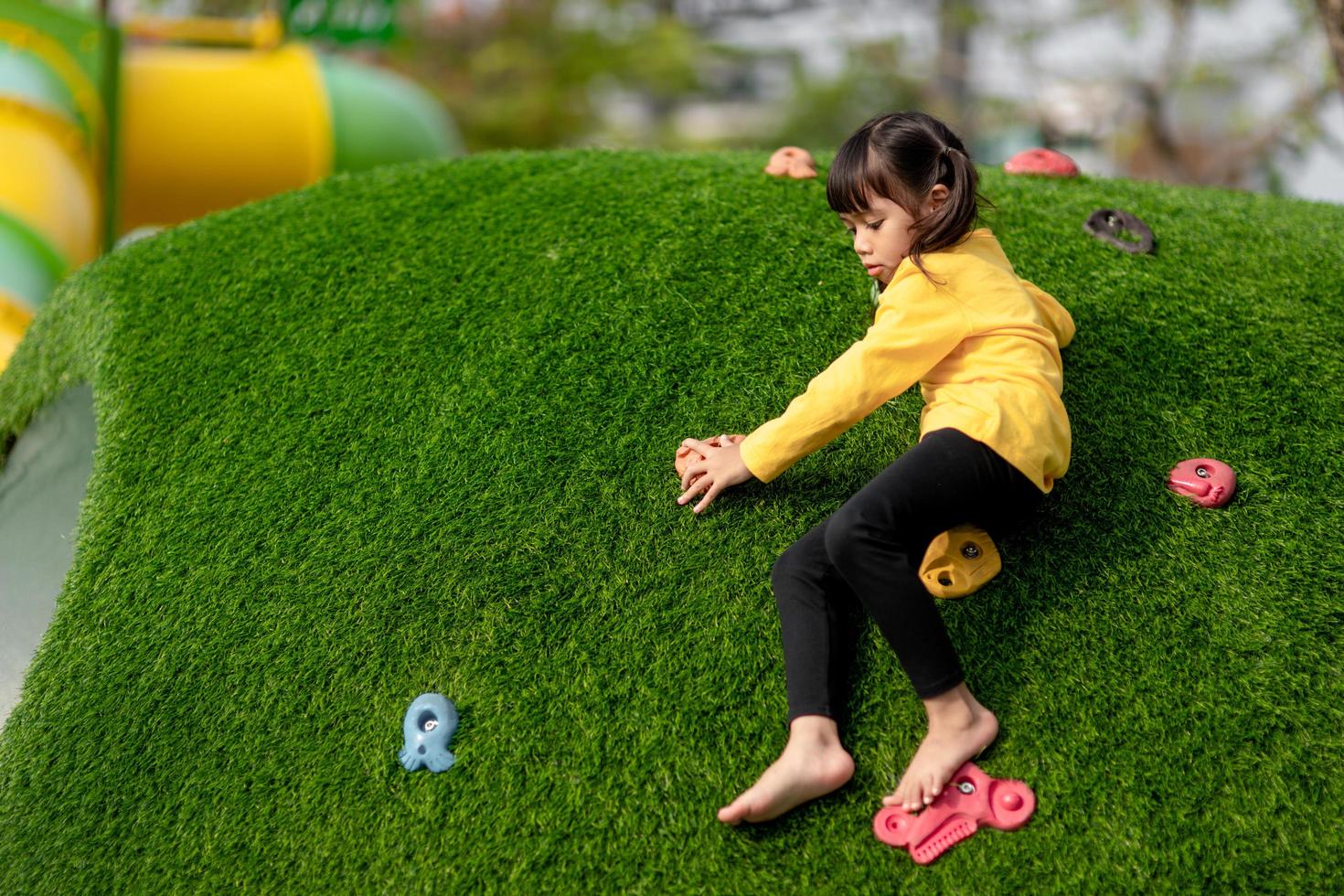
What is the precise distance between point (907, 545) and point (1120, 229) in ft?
5.38

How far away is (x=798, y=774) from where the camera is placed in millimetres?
2219

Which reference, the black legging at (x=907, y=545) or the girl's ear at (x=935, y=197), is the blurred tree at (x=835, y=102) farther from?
the black legging at (x=907, y=545)

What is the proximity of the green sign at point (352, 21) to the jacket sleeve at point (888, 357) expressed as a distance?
671 cm

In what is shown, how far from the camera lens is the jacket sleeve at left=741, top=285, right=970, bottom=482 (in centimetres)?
236

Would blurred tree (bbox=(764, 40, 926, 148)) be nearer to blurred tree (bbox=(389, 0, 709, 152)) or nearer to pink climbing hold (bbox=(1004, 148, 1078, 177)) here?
blurred tree (bbox=(389, 0, 709, 152))

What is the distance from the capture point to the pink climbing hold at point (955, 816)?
220 cm

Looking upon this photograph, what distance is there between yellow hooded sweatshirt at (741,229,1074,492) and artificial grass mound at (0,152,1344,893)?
0.35 meters

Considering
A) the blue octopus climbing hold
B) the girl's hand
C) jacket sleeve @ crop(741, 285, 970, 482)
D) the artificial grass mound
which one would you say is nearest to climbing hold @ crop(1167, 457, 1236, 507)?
the artificial grass mound

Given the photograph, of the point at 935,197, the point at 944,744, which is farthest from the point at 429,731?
the point at 935,197

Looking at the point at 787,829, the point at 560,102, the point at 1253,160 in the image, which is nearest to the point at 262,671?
the point at 787,829

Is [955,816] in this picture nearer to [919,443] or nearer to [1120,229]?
[919,443]

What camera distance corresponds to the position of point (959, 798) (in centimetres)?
225

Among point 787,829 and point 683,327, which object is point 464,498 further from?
point 787,829

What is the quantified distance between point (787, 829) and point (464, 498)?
114 cm
